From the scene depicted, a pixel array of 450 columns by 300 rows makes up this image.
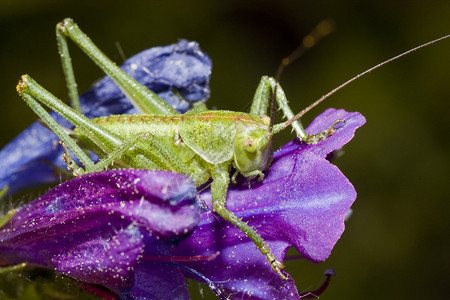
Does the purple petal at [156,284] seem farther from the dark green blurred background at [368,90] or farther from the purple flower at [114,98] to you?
the dark green blurred background at [368,90]

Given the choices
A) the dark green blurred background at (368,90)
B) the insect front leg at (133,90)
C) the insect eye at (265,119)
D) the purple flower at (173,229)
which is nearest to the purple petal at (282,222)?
the purple flower at (173,229)

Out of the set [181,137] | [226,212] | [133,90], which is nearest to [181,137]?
[181,137]

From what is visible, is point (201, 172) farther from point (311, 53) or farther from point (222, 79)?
point (311, 53)

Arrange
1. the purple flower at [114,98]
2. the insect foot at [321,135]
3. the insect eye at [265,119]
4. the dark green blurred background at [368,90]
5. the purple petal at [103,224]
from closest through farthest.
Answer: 1. the purple petal at [103,224]
2. the insect foot at [321,135]
3. the insect eye at [265,119]
4. the purple flower at [114,98]
5. the dark green blurred background at [368,90]

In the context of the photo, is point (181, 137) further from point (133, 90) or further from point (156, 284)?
point (156, 284)

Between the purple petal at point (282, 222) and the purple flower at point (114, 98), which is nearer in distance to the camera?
the purple petal at point (282, 222)

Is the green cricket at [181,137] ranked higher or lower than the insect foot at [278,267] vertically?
higher

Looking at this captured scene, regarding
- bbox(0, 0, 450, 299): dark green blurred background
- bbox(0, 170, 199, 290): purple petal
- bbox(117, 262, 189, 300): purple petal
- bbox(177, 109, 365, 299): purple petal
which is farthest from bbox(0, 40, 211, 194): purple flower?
bbox(0, 0, 450, 299): dark green blurred background
